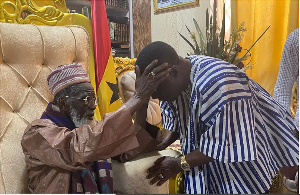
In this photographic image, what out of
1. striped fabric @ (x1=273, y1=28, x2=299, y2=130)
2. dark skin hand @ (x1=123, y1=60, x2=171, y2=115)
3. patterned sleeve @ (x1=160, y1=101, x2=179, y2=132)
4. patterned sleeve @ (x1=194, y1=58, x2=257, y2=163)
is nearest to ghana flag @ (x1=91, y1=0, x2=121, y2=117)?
patterned sleeve @ (x1=160, y1=101, x2=179, y2=132)

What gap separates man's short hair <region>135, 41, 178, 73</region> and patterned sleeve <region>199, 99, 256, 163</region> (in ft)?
0.69

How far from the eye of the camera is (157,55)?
35.1 inches

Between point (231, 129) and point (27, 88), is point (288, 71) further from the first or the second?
point (27, 88)

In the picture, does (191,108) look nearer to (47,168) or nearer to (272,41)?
(272,41)

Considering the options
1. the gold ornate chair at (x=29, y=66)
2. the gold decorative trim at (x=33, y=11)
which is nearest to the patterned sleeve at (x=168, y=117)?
the gold ornate chair at (x=29, y=66)

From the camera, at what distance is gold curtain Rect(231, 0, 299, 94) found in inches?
39.0

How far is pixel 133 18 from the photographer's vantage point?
103cm

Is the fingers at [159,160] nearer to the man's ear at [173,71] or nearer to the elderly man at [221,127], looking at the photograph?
the elderly man at [221,127]

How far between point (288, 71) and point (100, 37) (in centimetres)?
66

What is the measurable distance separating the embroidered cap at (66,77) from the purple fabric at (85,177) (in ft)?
0.23

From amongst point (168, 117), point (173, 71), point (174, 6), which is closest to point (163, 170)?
point (168, 117)

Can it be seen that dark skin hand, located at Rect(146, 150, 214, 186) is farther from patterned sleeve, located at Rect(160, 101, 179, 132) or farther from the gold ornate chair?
patterned sleeve, located at Rect(160, 101, 179, 132)

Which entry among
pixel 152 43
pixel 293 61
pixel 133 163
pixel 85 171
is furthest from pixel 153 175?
pixel 293 61

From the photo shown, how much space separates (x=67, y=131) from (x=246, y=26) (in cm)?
69
